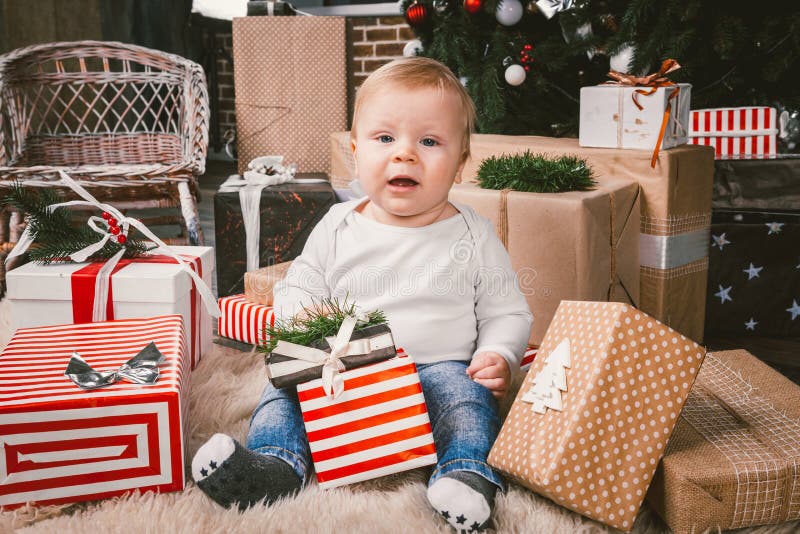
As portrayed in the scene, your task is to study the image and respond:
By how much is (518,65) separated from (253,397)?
1.22 meters

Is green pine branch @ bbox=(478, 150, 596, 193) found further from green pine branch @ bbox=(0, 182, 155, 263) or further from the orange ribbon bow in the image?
green pine branch @ bbox=(0, 182, 155, 263)

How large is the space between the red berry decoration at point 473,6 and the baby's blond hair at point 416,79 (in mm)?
1048

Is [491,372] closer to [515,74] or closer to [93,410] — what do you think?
[93,410]

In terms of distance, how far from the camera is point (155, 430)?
2.97 ft

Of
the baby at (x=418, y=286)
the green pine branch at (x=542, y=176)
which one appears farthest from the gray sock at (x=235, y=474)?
the green pine branch at (x=542, y=176)

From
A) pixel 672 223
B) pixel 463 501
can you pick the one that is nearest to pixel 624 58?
pixel 672 223

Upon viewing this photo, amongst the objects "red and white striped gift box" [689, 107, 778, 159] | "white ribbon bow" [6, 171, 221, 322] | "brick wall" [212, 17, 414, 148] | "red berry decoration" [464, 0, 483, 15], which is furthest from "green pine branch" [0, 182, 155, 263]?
"brick wall" [212, 17, 414, 148]

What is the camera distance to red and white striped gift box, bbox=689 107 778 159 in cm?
174

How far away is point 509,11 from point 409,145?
1.14 m

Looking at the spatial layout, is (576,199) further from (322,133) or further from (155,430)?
(322,133)

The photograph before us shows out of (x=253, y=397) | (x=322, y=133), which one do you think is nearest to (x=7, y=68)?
(x=322, y=133)

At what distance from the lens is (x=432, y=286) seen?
3.65ft

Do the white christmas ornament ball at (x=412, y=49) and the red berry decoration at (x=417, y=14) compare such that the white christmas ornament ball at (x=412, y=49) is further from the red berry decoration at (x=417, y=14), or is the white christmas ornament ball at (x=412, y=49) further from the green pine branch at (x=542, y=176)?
the green pine branch at (x=542, y=176)

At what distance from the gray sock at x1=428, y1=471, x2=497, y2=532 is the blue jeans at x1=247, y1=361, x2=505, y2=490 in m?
0.03
